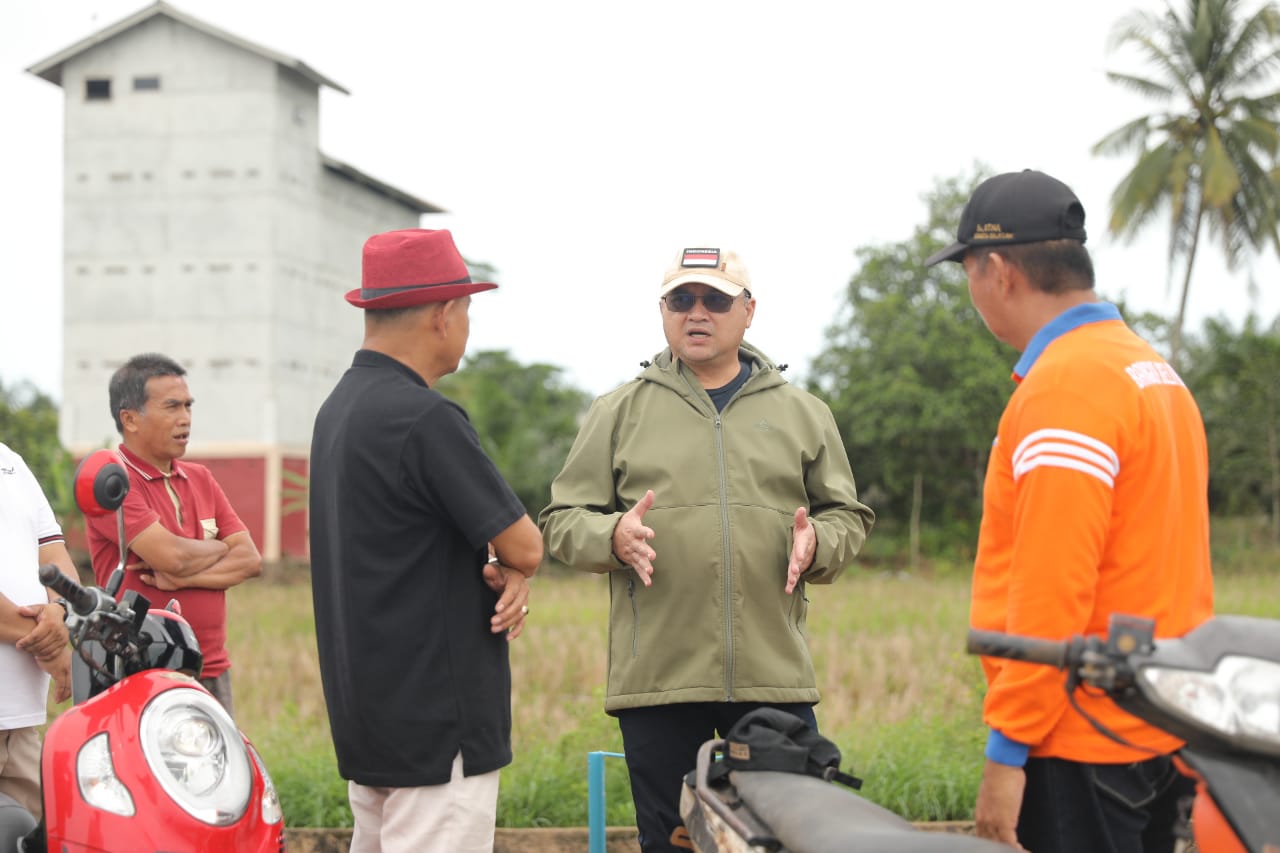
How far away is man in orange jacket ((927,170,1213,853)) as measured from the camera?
2.70m

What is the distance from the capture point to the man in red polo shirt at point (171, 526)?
16.1 feet

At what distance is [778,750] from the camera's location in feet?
10.2

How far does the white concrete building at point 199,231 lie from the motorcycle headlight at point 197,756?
1142 inches

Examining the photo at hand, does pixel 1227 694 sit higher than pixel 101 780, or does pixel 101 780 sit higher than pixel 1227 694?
pixel 1227 694

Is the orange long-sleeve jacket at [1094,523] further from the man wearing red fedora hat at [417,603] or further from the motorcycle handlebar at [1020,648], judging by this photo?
the man wearing red fedora hat at [417,603]

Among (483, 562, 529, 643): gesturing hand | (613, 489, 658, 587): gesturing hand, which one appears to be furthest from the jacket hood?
(483, 562, 529, 643): gesturing hand

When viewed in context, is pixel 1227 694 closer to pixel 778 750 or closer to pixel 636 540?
pixel 778 750

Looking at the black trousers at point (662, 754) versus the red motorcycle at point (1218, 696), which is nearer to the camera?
the red motorcycle at point (1218, 696)

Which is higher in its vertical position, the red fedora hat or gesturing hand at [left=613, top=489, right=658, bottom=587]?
the red fedora hat

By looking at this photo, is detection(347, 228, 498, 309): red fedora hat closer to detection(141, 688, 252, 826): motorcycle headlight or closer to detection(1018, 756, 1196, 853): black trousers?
detection(141, 688, 252, 826): motorcycle headlight

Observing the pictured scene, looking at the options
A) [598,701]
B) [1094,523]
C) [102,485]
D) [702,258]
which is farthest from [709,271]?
[598,701]

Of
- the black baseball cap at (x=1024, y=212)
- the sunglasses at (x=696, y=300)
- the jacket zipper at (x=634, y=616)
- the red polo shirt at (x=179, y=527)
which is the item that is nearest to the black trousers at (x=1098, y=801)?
the black baseball cap at (x=1024, y=212)

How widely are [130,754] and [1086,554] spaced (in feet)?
7.04

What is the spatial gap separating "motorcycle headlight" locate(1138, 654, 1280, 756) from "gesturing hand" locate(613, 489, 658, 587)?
207 centimetres
